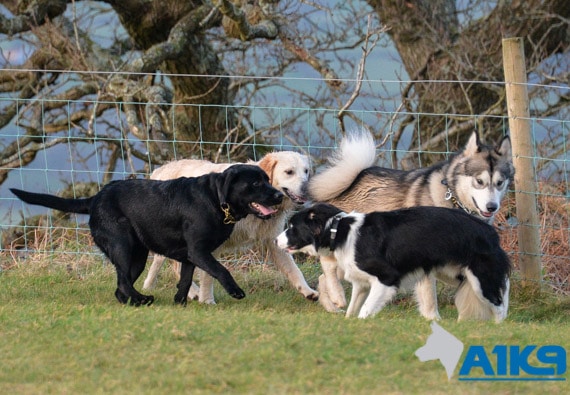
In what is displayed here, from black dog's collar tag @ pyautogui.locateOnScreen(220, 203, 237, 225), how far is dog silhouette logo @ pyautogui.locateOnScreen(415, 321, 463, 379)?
2041 millimetres

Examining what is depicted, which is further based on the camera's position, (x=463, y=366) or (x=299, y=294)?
(x=299, y=294)

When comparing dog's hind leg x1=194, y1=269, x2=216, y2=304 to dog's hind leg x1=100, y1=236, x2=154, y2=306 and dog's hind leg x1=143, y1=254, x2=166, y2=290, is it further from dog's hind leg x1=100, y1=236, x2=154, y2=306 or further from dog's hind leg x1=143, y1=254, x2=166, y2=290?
dog's hind leg x1=143, y1=254, x2=166, y2=290

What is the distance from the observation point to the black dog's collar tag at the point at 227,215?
7117 millimetres

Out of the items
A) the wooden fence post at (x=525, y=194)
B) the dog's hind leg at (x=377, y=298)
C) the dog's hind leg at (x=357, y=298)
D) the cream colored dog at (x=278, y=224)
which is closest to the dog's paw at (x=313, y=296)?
the cream colored dog at (x=278, y=224)

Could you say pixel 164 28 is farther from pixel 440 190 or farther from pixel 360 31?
pixel 440 190

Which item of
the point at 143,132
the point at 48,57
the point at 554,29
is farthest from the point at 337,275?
the point at 554,29

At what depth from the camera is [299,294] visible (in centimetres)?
862

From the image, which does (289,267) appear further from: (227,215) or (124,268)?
(124,268)

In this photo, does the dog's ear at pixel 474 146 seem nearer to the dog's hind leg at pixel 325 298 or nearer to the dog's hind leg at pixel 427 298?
the dog's hind leg at pixel 427 298

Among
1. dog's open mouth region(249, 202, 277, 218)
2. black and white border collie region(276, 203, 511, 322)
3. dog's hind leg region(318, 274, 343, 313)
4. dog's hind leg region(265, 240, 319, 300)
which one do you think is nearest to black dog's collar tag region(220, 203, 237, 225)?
dog's open mouth region(249, 202, 277, 218)

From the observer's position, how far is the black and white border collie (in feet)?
22.0

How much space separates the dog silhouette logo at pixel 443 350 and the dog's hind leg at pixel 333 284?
1.90m

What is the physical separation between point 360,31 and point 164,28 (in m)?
2.79

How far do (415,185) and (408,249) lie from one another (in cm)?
130
